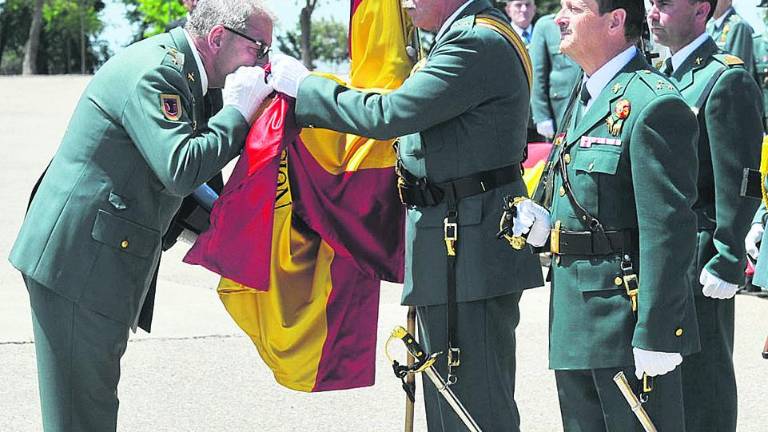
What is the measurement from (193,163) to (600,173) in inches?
49.7

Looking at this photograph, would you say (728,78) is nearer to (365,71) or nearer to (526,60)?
(526,60)

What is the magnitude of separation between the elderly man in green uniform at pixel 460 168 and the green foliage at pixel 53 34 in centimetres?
5905

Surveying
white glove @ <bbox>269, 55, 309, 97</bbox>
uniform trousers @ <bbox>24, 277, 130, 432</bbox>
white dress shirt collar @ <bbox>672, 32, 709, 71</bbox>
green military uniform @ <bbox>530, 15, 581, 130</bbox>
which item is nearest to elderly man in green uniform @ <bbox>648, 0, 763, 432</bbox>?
white dress shirt collar @ <bbox>672, 32, 709, 71</bbox>

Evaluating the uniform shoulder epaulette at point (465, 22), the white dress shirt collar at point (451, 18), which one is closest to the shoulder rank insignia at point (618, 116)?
the uniform shoulder epaulette at point (465, 22)

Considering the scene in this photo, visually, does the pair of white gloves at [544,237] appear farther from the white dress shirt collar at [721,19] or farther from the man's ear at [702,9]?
the white dress shirt collar at [721,19]

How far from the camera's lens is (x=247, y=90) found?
3867mm

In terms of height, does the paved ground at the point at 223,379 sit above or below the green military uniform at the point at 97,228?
below

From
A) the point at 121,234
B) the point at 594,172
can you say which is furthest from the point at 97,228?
the point at 594,172

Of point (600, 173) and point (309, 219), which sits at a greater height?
point (600, 173)

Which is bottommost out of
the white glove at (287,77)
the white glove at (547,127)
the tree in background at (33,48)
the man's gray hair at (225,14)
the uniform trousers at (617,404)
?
the tree in background at (33,48)

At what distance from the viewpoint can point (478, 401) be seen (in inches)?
153

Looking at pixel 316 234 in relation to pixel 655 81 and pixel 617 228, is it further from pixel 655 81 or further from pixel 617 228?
pixel 655 81

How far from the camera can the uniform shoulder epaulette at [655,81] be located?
3359 mm

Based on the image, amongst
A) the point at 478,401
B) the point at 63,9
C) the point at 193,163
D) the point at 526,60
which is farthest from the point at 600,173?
the point at 63,9
